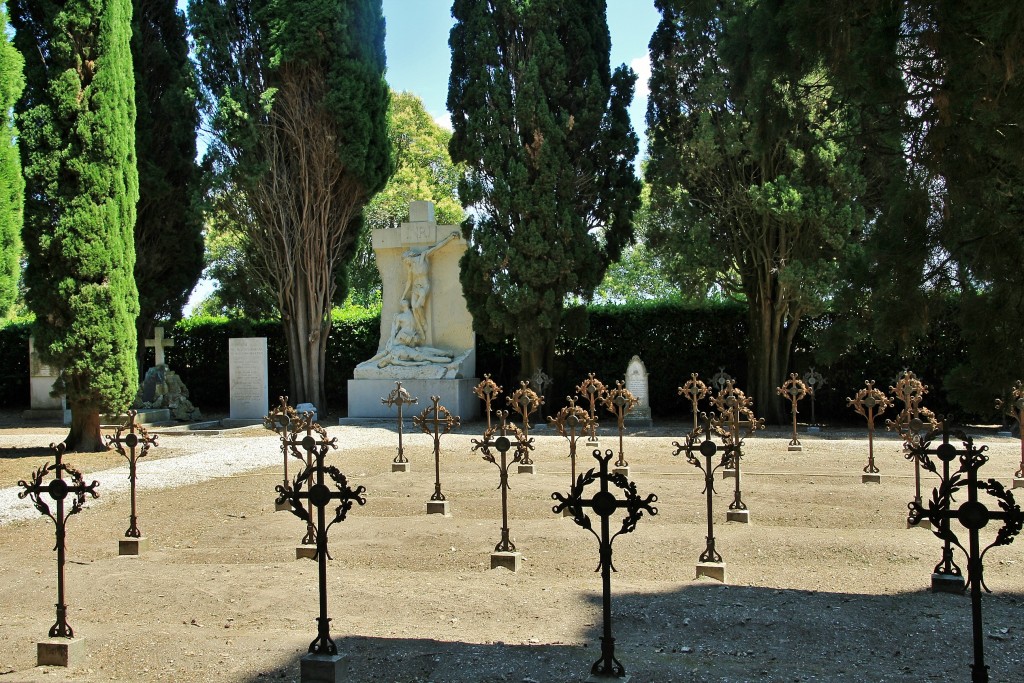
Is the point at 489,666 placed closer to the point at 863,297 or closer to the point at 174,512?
the point at 863,297

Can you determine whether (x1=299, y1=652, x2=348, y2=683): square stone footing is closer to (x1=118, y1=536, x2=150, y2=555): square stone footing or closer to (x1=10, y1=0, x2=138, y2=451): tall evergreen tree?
(x1=118, y1=536, x2=150, y2=555): square stone footing

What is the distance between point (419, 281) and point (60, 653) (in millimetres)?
15509

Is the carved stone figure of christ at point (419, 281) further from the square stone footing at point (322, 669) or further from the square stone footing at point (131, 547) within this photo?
the square stone footing at point (322, 669)

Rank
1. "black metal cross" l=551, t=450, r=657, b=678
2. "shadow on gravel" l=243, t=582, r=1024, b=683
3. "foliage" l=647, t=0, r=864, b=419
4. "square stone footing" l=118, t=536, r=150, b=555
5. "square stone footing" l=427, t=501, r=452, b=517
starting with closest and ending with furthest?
"black metal cross" l=551, t=450, r=657, b=678 < "shadow on gravel" l=243, t=582, r=1024, b=683 < "square stone footing" l=118, t=536, r=150, b=555 < "square stone footing" l=427, t=501, r=452, b=517 < "foliage" l=647, t=0, r=864, b=419

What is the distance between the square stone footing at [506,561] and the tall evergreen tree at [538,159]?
1095cm

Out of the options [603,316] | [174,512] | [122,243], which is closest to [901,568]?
[174,512]

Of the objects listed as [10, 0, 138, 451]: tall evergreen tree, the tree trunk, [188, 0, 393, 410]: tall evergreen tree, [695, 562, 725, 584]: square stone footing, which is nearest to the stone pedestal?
[695, 562, 725, 584]: square stone footing

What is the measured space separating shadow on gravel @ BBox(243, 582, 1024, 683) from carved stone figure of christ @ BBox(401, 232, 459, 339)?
14429 millimetres

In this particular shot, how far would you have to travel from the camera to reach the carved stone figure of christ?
19516 millimetres

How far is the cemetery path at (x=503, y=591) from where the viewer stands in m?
4.26

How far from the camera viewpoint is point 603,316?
65.2ft

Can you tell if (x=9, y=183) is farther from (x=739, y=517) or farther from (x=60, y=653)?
(x=739, y=517)

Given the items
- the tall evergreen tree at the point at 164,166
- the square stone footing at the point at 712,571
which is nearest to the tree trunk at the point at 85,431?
the tall evergreen tree at the point at 164,166

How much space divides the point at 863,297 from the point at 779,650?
6.51ft
